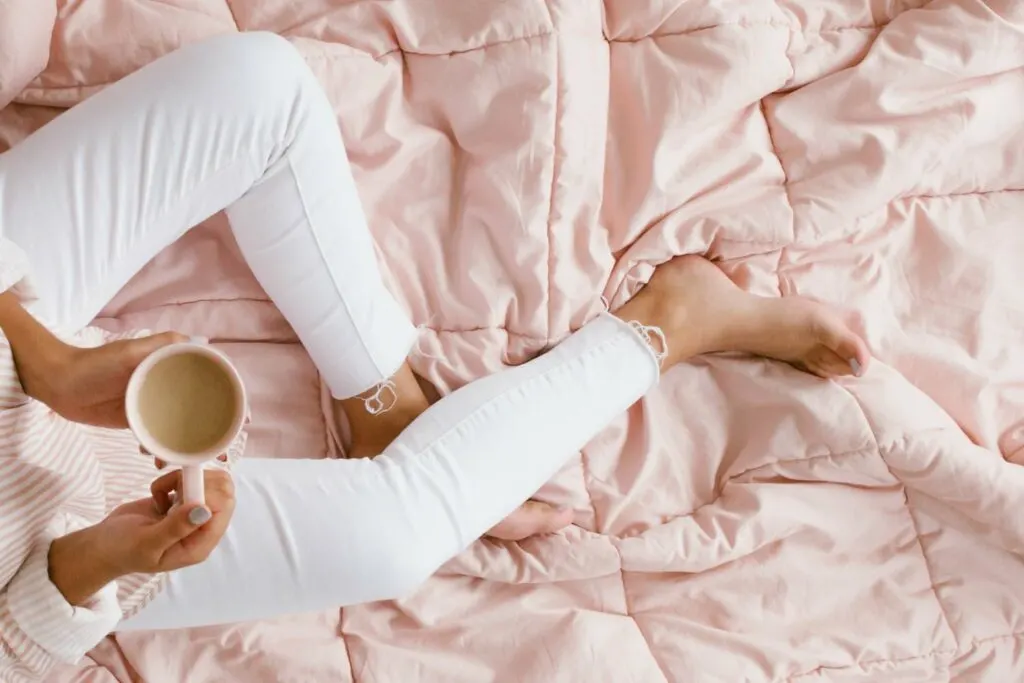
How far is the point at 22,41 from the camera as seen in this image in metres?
0.92

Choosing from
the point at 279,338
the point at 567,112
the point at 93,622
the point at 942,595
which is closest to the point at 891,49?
the point at 567,112

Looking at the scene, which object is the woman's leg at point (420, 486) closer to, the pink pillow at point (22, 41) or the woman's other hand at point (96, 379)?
the woman's other hand at point (96, 379)

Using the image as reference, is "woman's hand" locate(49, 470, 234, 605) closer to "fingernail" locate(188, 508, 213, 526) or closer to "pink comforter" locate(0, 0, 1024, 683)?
"fingernail" locate(188, 508, 213, 526)

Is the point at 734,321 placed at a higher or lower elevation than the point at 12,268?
lower

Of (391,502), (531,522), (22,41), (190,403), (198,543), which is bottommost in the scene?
(531,522)

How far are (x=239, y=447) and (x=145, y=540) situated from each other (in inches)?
9.9

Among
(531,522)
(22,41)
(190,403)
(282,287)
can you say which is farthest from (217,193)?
(531,522)

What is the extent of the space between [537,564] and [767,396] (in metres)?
0.33

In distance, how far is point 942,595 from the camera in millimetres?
1102

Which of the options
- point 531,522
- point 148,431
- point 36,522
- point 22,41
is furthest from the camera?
point 531,522

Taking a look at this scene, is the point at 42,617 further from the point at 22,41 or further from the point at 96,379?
the point at 22,41

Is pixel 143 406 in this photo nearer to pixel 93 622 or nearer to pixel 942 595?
pixel 93 622

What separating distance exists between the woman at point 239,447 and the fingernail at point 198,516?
5cm

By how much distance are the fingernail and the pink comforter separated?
384mm
